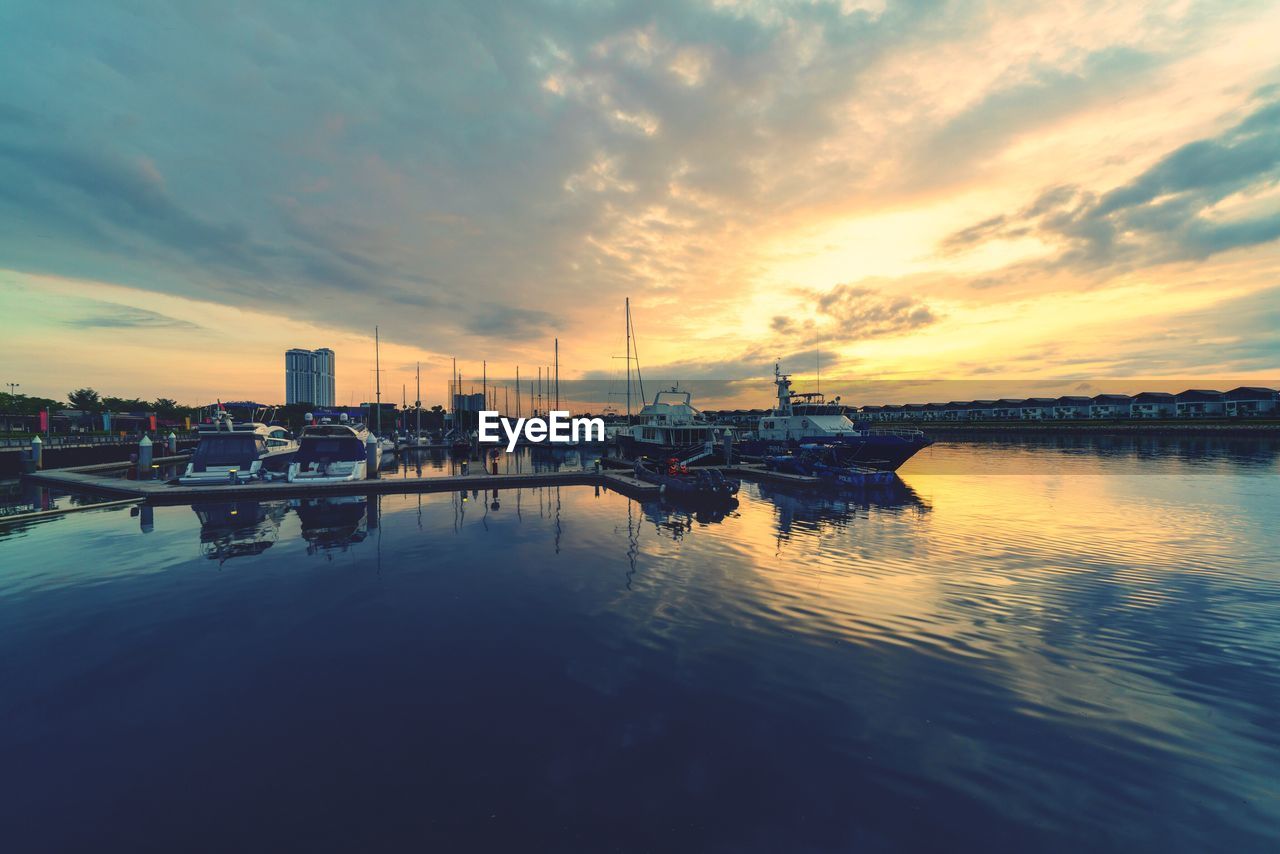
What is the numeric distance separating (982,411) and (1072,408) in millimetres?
26603

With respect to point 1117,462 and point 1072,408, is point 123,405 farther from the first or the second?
point 1072,408

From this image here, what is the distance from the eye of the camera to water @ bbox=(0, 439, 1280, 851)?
6211 mm

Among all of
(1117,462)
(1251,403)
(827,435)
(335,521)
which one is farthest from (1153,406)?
(335,521)

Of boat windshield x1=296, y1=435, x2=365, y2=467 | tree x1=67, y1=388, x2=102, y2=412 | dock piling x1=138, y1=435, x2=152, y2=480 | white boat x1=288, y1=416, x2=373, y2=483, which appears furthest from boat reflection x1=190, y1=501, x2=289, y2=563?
tree x1=67, y1=388, x2=102, y2=412

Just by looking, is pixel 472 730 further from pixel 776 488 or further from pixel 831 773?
pixel 776 488

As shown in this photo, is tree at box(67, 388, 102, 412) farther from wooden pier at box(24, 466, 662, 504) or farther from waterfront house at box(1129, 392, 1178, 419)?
waterfront house at box(1129, 392, 1178, 419)

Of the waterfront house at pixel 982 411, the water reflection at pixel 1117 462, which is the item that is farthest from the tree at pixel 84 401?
the waterfront house at pixel 982 411

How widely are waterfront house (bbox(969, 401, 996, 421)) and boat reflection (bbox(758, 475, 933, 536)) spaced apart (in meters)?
178

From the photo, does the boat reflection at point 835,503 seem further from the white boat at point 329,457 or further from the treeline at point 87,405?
the treeline at point 87,405

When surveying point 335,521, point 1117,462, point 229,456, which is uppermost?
point 229,456

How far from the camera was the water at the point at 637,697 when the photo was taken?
621 centimetres

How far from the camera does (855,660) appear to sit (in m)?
10.4

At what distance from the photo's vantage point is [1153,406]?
142875mm

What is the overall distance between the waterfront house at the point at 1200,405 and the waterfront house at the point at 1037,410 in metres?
30.1
